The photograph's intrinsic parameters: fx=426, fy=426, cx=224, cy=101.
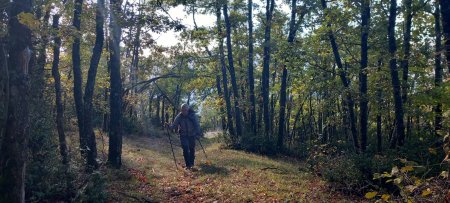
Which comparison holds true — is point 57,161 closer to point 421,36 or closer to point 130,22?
point 130,22

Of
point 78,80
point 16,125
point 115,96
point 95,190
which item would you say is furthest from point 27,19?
point 115,96

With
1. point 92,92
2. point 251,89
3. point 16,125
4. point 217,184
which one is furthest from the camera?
point 251,89

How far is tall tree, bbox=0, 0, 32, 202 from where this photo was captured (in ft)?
19.3

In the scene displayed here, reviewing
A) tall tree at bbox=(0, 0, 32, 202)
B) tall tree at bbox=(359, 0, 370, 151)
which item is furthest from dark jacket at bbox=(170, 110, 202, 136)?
tall tree at bbox=(0, 0, 32, 202)

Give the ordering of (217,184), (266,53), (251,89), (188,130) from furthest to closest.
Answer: (251,89) < (266,53) < (188,130) < (217,184)

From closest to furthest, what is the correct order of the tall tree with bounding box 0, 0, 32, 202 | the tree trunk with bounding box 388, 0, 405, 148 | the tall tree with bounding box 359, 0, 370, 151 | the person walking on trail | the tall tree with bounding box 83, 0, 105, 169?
the tall tree with bounding box 0, 0, 32, 202 → the tall tree with bounding box 83, 0, 105, 169 → the tree trunk with bounding box 388, 0, 405, 148 → the tall tree with bounding box 359, 0, 370, 151 → the person walking on trail

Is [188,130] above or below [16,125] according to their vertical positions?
below

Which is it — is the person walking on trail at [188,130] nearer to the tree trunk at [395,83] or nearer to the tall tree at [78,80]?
the tall tree at [78,80]

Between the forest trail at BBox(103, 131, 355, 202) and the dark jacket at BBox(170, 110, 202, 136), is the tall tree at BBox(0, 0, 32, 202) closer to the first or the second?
the forest trail at BBox(103, 131, 355, 202)

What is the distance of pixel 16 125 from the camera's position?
5.92 meters

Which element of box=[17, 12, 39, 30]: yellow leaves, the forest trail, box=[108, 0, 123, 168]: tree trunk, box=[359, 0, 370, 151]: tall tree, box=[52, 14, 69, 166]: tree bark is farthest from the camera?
box=[359, 0, 370, 151]: tall tree

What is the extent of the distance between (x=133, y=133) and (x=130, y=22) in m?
16.9

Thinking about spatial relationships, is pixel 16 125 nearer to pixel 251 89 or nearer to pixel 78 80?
pixel 78 80

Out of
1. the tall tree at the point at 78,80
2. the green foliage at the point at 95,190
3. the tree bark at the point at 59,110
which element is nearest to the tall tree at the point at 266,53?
the tall tree at the point at 78,80
